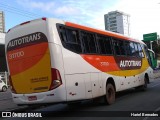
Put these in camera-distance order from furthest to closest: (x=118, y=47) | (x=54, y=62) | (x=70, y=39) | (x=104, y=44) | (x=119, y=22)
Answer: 1. (x=119, y=22)
2. (x=118, y=47)
3. (x=104, y=44)
4. (x=70, y=39)
5. (x=54, y=62)

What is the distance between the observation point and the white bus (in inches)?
441

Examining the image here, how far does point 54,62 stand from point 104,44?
433 centimetres

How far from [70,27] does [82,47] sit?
958mm

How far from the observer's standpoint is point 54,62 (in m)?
11.2

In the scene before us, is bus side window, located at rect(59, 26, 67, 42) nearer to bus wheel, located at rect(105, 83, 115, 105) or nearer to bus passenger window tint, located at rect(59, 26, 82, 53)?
bus passenger window tint, located at rect(59, 26, 82, 53)

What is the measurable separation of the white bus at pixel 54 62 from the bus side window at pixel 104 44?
0.79ft

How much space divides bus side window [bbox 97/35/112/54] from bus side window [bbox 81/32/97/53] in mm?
617

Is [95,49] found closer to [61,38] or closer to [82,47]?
[82,47]

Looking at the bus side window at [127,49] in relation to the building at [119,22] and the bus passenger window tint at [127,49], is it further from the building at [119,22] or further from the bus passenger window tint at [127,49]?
the building at [119,22]

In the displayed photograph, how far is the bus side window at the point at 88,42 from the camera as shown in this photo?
13.1m

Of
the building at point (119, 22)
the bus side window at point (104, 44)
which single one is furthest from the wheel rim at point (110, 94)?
the building at point (119, 22)

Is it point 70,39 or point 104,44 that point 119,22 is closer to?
point 104,44

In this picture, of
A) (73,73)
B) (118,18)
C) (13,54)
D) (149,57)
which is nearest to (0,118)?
(13,54)

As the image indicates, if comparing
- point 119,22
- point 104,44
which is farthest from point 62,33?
point 119,22
